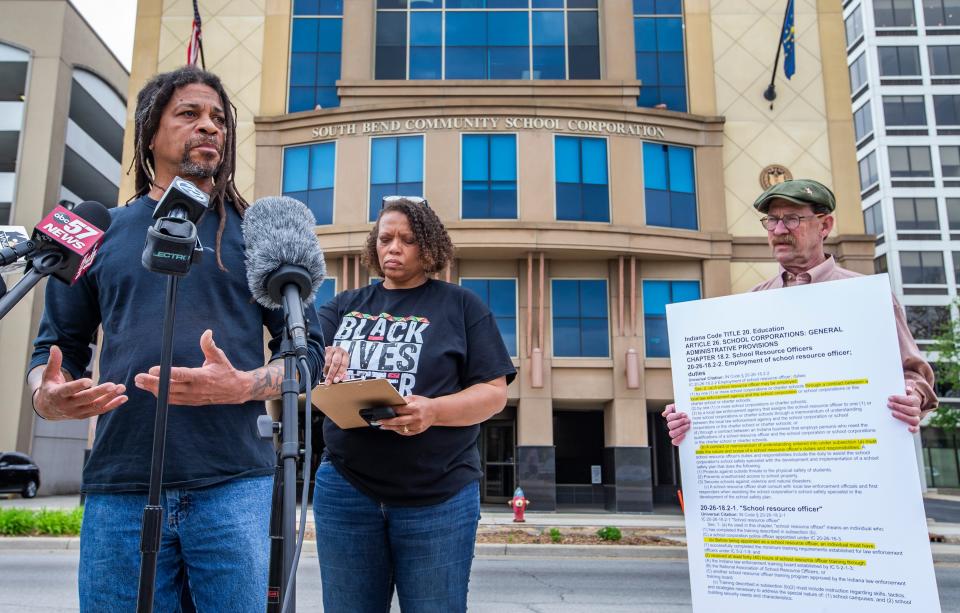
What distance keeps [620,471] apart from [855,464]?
65.9ft

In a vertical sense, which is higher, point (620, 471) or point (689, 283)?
point (689, 283)

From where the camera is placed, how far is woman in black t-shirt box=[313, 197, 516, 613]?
2.99 meters

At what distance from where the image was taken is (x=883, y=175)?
Result: 47.7 meters

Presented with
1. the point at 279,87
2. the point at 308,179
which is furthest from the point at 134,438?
the point at 279,87

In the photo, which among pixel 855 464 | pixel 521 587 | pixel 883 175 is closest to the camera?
pixel 855 464

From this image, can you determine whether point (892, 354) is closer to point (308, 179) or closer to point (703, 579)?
point (703, 579)

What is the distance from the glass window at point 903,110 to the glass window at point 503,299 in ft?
124

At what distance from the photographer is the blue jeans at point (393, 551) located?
9.76ft

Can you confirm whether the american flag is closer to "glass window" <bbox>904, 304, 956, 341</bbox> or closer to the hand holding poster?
the hand holding poster

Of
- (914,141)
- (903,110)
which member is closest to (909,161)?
(914,141)

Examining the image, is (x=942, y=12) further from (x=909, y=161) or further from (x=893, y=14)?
(x=909, y=161)

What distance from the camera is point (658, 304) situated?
77.3 feet

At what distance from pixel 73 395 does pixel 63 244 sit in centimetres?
46

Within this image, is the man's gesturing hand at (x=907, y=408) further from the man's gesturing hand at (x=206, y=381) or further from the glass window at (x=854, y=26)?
the glass window at (x=854, y=26)
